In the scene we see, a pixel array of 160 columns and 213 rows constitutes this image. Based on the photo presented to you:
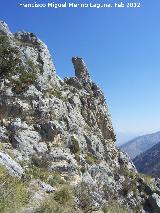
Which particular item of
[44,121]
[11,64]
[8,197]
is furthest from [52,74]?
[8,197]

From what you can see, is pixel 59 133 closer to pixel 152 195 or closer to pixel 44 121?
pixel 44 121

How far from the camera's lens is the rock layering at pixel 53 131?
132 ft

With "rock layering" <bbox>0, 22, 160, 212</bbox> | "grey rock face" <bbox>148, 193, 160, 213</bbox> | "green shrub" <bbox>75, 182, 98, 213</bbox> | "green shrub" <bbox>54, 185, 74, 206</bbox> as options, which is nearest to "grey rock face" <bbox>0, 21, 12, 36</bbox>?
"rock layering" <bbox>0, 22, 160, 212</bbox>

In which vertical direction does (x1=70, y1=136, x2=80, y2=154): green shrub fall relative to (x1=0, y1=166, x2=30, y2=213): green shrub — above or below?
above

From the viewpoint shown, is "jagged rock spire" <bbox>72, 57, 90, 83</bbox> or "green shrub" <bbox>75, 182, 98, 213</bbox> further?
"jagged rock spire" <bbox>72, 57, 90, 83</bbox>

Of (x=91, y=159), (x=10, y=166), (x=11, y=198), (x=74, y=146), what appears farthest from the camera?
(x=91, y=159)

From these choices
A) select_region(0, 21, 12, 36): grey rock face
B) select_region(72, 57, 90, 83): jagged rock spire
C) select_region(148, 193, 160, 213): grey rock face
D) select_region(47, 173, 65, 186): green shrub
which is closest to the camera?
select_region(47, 173, 65, 186): green shrub

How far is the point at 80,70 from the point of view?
8119 cm

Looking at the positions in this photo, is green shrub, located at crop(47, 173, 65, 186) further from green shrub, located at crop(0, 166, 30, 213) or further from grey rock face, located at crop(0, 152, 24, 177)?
green shrub, located at crop(0, 166, 30, 213)

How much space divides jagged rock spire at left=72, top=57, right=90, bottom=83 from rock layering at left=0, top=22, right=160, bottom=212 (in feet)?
38.9

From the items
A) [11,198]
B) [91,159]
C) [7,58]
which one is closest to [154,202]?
[91,159]

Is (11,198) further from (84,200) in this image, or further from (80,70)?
(80,70)

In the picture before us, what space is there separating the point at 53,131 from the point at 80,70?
38.3m

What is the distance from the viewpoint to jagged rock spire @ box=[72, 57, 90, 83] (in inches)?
3097
